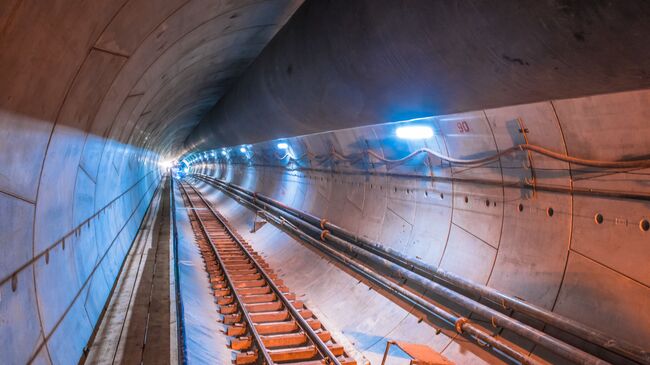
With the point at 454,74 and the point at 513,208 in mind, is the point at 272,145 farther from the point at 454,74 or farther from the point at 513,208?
the point at 454,74

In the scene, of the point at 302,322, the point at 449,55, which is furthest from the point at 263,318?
the point at 449,55

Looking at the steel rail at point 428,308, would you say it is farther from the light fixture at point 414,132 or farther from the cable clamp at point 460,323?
the light fixture at point 414,132

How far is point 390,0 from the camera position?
3.71 meters

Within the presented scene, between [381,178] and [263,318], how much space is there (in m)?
3.22

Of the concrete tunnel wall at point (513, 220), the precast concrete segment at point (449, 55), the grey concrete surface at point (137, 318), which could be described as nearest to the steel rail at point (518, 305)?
the concrete tunnel wall at point (513, 220)

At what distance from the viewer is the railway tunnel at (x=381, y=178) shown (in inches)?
121

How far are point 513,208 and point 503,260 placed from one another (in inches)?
24.2

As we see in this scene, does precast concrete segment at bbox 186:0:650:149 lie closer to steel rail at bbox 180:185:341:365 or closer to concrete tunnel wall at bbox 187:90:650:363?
concrete tunnel wall at bbox 187:90:650:363

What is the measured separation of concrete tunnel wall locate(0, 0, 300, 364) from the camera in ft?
10.1

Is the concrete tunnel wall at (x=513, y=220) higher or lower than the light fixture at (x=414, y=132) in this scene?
lower

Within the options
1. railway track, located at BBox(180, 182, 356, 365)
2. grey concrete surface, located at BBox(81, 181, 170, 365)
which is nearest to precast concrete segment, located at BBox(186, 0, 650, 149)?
railway track, located at BBox(180, 182, 356, 365)

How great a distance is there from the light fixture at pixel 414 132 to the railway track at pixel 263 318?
3.22 metres

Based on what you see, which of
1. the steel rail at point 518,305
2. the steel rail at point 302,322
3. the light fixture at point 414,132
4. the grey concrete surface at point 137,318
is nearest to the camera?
the steel rail at point 518,305

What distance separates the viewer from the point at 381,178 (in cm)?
807
